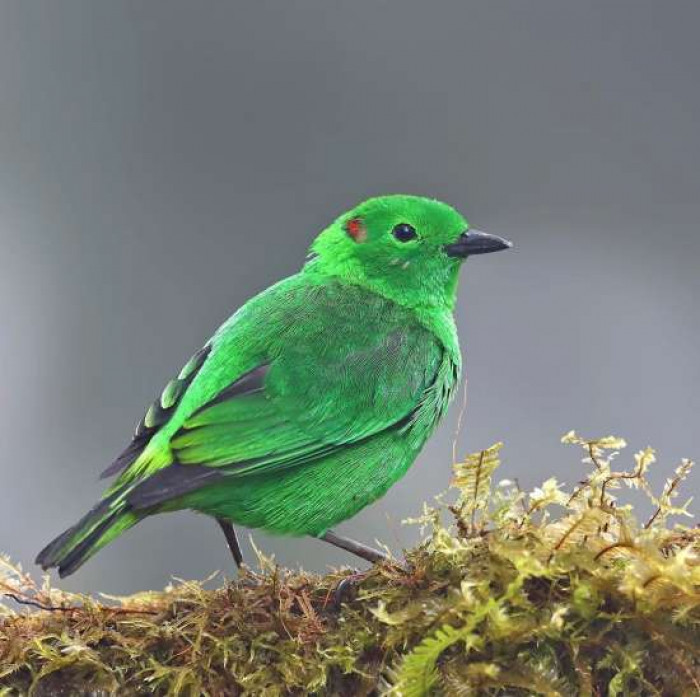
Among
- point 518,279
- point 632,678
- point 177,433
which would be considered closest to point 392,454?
point 177,433

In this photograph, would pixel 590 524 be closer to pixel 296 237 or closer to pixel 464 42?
pixel 296 237

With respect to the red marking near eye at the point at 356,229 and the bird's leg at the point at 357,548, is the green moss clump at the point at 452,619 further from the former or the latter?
the red marking near eye at the point at 356,229

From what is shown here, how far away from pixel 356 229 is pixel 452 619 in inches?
91.0

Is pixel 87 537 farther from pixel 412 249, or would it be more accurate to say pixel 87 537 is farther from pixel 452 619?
pixel 412 249

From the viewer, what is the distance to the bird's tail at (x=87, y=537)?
3213 millimetres

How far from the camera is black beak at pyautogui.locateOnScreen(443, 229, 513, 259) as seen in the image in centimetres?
444

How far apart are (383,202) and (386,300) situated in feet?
1.50

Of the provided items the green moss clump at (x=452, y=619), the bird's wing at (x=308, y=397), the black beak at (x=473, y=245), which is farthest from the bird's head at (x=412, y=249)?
the green moss clump at (x=452, y=619)

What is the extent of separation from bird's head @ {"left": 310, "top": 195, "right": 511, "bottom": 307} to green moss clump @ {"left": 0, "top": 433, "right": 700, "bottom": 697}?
5.48 ft

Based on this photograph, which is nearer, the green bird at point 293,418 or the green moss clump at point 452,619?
the green moss clump at point 452,619

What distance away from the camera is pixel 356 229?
15.0 feet

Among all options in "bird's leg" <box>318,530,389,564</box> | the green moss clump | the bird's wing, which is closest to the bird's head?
the bird's wing

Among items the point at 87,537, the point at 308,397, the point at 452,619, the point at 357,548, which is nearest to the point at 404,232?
the point at 308,397

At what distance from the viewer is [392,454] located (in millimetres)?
3814
